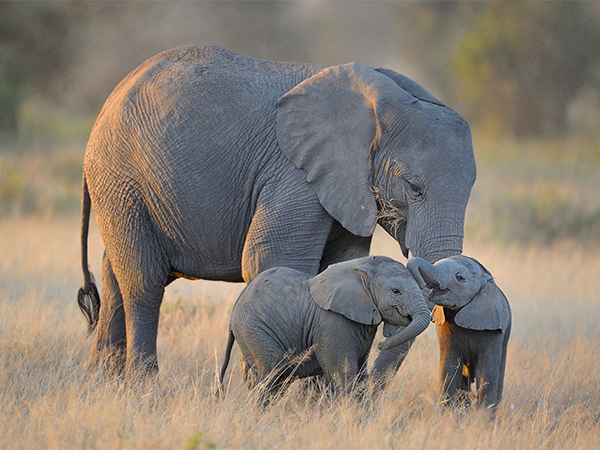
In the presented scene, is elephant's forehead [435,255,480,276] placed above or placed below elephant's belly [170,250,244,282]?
above

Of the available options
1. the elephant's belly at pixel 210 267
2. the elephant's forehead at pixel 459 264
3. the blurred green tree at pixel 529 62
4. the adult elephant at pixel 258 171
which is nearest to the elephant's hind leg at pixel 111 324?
the adult elephant at pixel 258 171

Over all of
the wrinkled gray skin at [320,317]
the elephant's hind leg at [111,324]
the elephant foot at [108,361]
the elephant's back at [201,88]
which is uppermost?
the elephant's back at [201,88]

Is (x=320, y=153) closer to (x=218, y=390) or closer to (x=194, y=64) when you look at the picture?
(x=194, y=64)

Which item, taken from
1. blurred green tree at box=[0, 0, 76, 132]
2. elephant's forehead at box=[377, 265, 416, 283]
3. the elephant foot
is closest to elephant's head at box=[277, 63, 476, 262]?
elephant's forehead at box=[377, 265, 416, 283]

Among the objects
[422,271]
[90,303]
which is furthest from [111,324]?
[422,271]

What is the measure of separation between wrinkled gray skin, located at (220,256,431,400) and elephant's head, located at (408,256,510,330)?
200mm

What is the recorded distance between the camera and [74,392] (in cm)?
494

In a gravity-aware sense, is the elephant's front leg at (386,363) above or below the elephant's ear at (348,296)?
below

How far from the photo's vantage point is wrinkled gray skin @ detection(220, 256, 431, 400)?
4.81m

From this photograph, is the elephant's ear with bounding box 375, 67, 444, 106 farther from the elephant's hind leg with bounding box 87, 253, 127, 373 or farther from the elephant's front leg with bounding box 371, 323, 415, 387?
the elephant's hind leg with bounding box 87, 253, 127, 373

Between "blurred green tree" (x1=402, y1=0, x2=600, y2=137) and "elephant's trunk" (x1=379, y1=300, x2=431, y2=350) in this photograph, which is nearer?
"elephant's trunk" (x1=379, y1=300, x2=431, y2=350)

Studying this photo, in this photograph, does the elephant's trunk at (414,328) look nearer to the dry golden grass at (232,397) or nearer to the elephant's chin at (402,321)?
the elephant's chin at (402,321)

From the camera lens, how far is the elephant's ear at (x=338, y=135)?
5449 mm

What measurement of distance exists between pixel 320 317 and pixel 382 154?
47.1 inches
